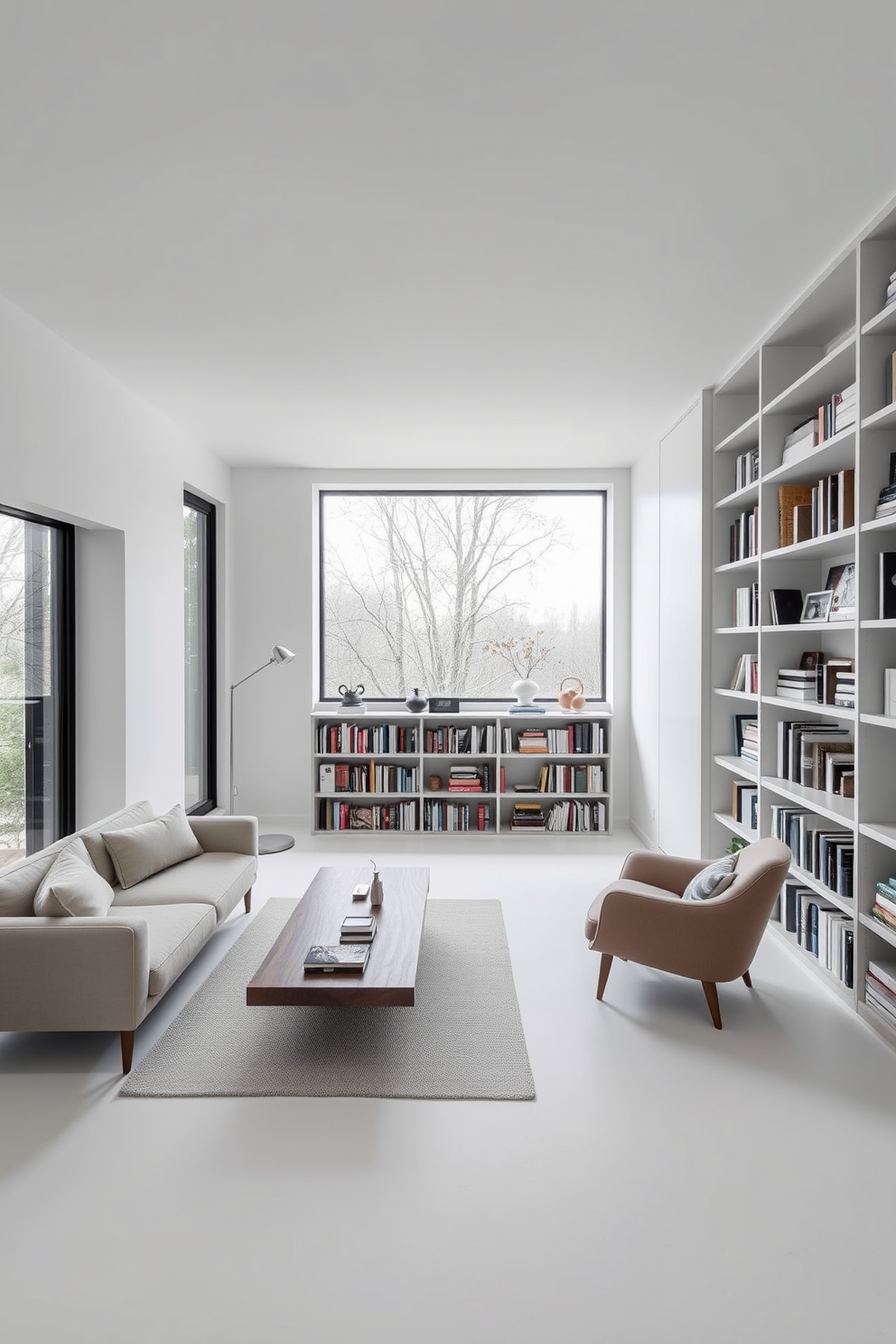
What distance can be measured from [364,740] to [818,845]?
12.1 ft

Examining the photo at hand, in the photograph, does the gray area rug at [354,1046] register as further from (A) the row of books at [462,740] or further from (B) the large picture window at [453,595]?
(B) the large picture window at [453,595]

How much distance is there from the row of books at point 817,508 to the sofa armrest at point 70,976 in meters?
3.14

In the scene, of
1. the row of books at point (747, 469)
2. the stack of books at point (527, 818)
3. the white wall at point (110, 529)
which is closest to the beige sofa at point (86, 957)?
the white wall at point (110, 529)

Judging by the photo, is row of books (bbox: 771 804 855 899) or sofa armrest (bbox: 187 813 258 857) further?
sofa armrest (bbox: 187 813 258 857)

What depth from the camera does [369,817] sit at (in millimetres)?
6324

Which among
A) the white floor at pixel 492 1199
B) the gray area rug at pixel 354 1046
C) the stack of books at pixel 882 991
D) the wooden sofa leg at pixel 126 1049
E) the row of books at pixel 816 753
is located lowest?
the white floor at pixel 492 1199

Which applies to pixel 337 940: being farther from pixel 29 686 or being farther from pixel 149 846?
pixel 29 686

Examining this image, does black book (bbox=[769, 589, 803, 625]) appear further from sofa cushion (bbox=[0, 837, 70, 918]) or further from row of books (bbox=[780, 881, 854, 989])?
sofa cushion (bbox=[0, 837, 70, 918])

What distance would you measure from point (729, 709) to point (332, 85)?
364 centimetres

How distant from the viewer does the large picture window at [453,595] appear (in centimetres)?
681

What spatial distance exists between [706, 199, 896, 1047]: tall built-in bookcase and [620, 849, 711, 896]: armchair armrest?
507mm

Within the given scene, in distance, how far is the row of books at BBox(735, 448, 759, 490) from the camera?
4.28 meters

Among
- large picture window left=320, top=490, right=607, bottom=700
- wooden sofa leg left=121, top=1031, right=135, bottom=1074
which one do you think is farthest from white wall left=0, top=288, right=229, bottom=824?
wooden sofa leg left=121, top=1031, right=135, bottom=1074

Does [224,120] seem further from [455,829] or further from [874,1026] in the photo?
[455,829]
